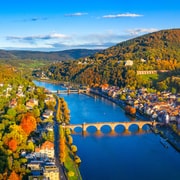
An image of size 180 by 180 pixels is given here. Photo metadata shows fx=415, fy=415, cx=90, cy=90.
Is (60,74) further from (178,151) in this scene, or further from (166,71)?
(178,151)

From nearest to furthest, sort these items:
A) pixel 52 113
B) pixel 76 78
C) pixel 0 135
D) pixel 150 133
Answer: pixel 0 135 < pixel 150 133 < pixel 52 113 < pixel 76 78

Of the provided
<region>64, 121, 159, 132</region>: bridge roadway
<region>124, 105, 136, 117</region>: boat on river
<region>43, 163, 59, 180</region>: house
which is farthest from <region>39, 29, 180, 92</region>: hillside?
<region>43, 163, 59, 180</region>: house

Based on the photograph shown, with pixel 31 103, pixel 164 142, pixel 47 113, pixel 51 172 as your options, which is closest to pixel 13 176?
pixel 51 172

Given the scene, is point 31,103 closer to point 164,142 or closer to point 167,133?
point 167,133

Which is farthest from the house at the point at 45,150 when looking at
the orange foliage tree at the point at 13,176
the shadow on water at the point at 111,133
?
the shadow on water at the point at 111,133

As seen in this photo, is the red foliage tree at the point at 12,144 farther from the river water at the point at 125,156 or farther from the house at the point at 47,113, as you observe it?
the house at the point at 47,113

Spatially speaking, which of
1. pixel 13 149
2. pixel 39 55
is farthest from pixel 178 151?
pixel 39 55
